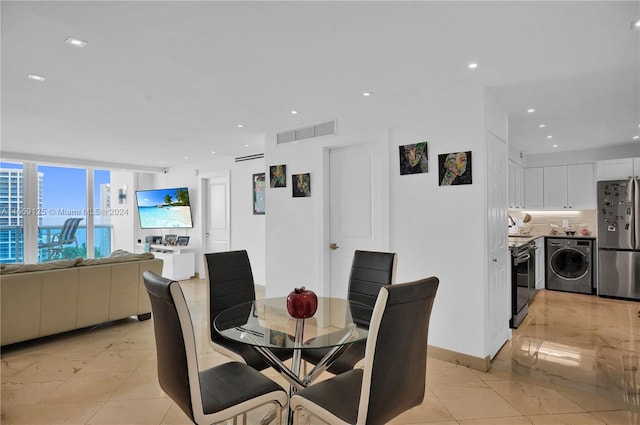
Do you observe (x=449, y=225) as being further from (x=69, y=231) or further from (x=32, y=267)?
(x=69, y=231)

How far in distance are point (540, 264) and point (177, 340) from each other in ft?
19.9

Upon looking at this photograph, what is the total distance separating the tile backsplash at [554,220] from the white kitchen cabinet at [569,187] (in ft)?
1.27

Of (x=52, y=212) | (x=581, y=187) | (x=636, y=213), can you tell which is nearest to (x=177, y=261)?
(x=52, y=212)

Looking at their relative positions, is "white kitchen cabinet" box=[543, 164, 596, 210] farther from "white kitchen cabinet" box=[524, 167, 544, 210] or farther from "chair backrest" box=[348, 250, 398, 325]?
"chair backrest" box=[348, 250, 398, 325]

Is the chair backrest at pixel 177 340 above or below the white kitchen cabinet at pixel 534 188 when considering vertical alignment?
below

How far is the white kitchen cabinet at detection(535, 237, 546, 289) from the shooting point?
18.2ft

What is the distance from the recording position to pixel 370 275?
2.66m

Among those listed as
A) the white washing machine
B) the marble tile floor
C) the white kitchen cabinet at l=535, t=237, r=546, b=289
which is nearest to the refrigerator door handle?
the white washing machine

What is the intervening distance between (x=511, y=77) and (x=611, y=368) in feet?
8.54

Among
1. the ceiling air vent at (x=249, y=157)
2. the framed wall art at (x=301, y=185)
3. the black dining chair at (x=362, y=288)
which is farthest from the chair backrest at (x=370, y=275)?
the ceiling air vent at (x=249, y=157)

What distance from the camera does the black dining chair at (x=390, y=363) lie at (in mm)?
1378

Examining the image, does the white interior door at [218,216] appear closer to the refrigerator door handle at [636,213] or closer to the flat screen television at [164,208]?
the flat screen television at [164,208]

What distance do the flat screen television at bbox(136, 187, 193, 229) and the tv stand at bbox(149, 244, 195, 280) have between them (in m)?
0.51

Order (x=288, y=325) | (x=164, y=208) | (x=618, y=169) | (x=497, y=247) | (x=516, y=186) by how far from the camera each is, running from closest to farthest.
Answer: (x=288, y=325) → (x=497, y=247) → (x=618, y=169) → (x=516, y=186) → (x=164, y=208)
